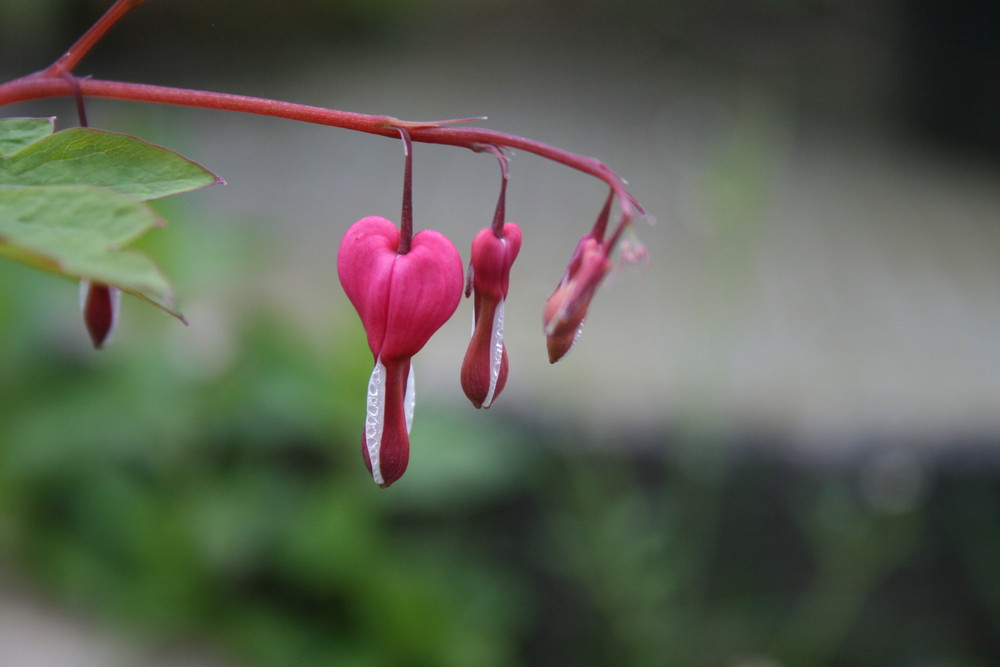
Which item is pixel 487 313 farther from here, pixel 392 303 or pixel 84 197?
pixel 84 197

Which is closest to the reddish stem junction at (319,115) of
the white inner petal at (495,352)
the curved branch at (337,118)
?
the curved branch at (337,118)

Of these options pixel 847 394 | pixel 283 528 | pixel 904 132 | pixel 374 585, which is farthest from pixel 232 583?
pixel 904 132

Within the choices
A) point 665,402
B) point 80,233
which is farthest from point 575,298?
point 665,402

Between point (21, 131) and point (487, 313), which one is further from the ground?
point (21, 131)

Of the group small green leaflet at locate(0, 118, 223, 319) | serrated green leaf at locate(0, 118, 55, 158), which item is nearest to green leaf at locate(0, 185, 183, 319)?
small green leaflet at locate(0, 118, 223, 319)

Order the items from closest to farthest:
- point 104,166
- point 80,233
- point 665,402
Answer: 1. point 80,233
2. point 104,166
3. point 665,402
